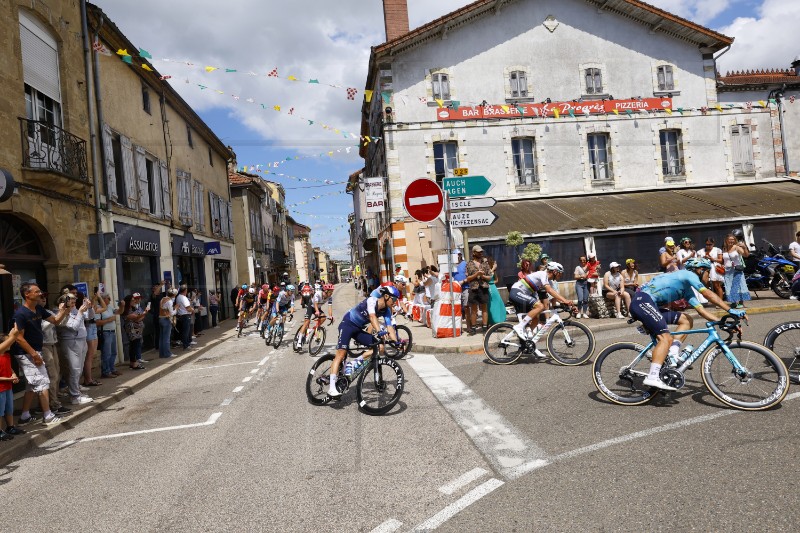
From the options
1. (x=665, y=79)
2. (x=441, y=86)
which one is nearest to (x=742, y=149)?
(x=665, y=79)

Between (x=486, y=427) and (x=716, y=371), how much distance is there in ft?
7.51

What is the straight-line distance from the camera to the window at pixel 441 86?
21.6 metres

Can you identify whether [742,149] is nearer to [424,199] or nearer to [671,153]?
[671,153]

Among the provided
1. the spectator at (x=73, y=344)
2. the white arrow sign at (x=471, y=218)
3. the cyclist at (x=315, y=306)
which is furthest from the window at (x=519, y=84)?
the spectator at (x=73, y=344)

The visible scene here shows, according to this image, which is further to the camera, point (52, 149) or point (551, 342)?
point (52, 149)

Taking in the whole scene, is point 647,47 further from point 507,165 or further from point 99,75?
point 99,75

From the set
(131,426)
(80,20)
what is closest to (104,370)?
(131,426)

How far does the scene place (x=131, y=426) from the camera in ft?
21.8

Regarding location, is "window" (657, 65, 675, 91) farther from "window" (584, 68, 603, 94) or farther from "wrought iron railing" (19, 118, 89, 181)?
"wrought iron railing" (19, 118, 89, 181)

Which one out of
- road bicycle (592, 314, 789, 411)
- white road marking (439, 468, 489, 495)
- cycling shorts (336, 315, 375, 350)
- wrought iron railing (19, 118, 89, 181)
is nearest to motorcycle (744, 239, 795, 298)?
road bicycle (592, 314, 789, 411)

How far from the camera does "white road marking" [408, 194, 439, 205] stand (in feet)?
33.6

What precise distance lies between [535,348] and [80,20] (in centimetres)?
1246

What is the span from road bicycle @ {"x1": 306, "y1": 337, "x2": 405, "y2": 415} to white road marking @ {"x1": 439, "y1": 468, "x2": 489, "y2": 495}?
207 cm

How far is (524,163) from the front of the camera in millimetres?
21969
